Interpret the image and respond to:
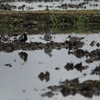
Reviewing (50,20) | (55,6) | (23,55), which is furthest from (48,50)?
(55,6)

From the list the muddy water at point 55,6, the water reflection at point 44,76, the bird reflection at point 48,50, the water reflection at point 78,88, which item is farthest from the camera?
the muddy water at point 55,6

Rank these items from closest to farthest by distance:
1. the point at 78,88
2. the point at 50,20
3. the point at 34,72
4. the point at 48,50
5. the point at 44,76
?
the point at 78,88, the point at 44,76, the point at 34,72, the point at 48,50, the point at 50,20

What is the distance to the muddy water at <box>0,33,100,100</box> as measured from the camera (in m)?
11.9

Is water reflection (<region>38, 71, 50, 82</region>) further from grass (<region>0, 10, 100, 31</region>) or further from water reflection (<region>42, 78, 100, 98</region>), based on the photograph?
grass (<region>0, 10, 100, 31</region>)

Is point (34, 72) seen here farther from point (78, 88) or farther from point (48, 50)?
point (48, 50)

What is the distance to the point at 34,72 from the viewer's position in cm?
1479

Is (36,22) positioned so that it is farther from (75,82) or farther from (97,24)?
(75,82)

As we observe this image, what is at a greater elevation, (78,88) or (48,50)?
(78,88)

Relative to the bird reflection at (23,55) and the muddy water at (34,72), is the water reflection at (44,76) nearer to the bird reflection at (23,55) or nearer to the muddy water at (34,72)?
the muddy water at (34,72)

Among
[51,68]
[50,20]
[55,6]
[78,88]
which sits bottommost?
[55,6]

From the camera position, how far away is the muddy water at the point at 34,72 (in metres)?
11.9

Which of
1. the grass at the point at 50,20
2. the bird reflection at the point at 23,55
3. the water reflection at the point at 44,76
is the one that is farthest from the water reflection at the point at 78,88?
the grass at the point at 50,20

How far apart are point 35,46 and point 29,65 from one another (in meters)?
3.68

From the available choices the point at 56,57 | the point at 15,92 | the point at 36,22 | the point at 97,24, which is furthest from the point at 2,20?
→ the point at 15,92
